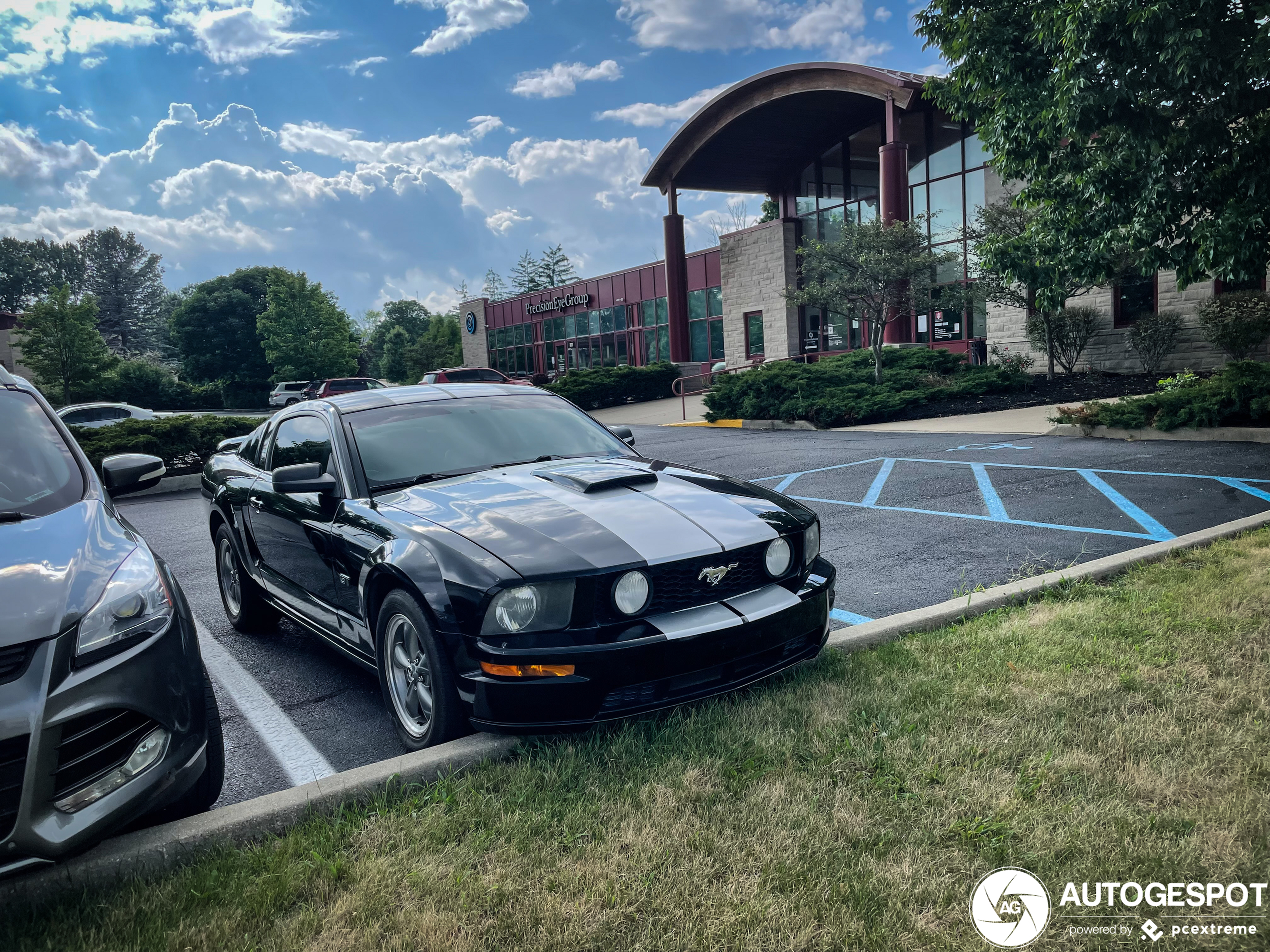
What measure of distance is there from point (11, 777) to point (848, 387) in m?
17.9

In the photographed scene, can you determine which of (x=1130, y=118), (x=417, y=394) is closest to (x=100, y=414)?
(x=417, y=394)

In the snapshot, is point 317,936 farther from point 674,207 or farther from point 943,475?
point 674,207

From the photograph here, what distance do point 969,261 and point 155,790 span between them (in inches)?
1041

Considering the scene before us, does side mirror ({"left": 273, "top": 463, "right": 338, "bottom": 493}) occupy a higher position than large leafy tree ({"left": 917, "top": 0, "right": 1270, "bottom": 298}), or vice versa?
large leafy tree ({"left": 917, "top": 0, "right": 1270, "bottom": 298})

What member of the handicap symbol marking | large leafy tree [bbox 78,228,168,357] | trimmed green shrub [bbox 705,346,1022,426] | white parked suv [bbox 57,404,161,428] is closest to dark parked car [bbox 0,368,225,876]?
the handicap symbol marking

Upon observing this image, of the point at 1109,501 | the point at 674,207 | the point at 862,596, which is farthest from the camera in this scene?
the point at 674,207

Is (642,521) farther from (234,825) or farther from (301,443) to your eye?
(301,443)

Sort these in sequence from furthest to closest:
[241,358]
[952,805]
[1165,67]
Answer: [241,358] < [1165,67] < [952,805]

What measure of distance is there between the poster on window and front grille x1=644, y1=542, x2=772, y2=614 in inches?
975

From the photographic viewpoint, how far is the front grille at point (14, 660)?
238 centimetres

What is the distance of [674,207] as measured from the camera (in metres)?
35.9

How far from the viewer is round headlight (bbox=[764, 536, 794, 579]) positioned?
3750mm

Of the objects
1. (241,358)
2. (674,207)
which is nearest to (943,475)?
(674,207)

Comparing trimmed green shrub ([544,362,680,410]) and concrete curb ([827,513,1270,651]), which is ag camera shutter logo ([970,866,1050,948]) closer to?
concrete curb ([827,513,1270,651])
